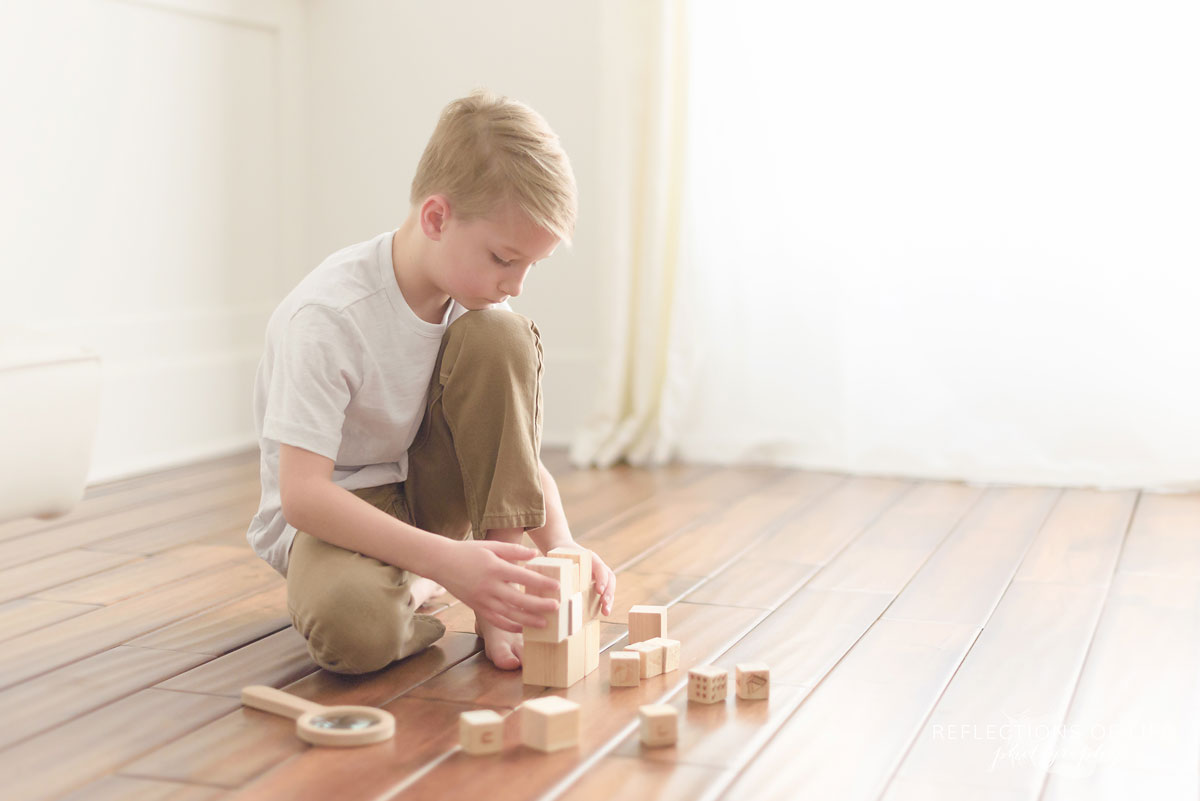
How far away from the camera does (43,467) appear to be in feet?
3.56

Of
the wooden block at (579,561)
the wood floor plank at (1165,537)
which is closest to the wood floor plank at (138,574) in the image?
the wooden block at (579,561)

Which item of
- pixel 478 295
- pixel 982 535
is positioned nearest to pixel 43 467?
pixel 478 295

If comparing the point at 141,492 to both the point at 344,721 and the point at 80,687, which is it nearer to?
the point at 80,687

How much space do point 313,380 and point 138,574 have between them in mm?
639

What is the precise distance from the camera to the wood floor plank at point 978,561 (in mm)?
1615

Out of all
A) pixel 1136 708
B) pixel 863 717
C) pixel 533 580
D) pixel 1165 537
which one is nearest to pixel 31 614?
pixel 533 580

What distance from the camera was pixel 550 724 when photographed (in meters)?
1.13

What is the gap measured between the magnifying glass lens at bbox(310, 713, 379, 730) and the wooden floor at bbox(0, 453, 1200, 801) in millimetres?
34

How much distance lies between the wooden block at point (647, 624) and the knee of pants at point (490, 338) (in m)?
0.31

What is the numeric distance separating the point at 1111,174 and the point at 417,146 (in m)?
1.53

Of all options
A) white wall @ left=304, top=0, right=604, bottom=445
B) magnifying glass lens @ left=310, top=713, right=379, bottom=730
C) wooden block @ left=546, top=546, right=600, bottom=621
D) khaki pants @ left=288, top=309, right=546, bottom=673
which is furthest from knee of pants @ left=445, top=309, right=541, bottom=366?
white wall @ left=304, top=0, right=604, bottom=445

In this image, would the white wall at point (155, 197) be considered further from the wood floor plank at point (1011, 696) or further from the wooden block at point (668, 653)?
the wood floor plank at point (1011, 696)

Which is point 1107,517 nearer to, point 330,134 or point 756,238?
point 756,238

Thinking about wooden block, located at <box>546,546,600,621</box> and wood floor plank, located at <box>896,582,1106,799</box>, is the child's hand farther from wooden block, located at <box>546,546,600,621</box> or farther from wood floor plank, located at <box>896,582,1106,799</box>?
wood floor plank, located at <box>896,582,1106,799</box>
